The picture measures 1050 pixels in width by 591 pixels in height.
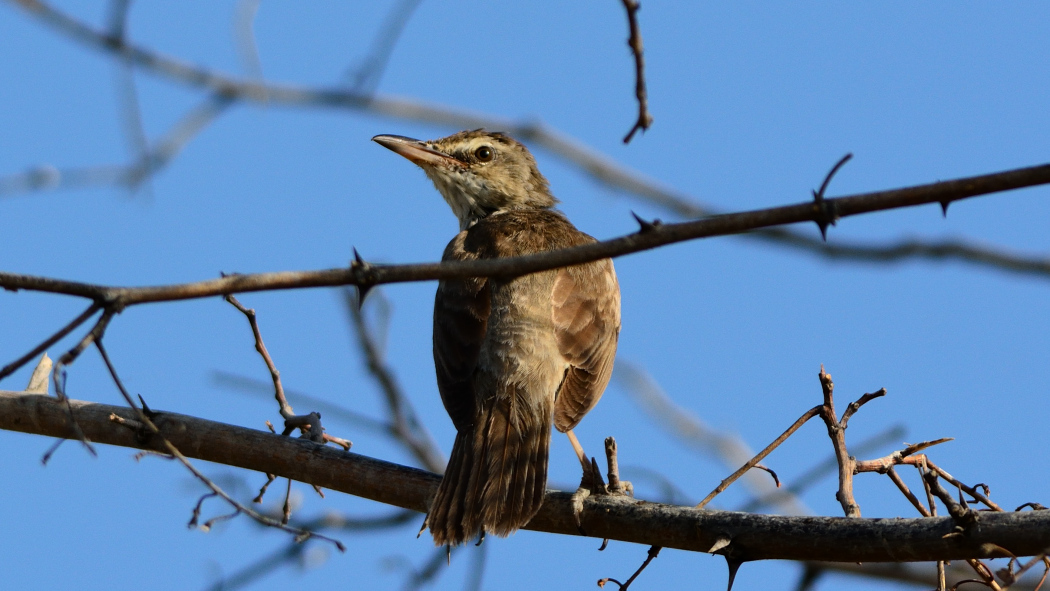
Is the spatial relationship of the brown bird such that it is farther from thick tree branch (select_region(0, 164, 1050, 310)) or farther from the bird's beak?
thick tree branch (select_region(0, 164, 1050, 310))

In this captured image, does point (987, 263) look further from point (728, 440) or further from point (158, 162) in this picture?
point (158, 162)

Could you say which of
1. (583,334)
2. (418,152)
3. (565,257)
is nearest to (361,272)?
(565,257)

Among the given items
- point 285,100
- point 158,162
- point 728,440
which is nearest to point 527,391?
point 728,440

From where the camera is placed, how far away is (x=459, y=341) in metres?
6.01

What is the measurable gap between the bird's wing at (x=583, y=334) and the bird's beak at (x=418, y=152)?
1.95 meters

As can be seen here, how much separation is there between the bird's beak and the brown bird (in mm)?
828

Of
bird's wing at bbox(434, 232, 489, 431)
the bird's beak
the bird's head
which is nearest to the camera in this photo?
bird's wing at bbox(434, 232, 489, 431)

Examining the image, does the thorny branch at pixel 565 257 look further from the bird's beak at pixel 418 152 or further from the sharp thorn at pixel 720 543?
the bird's beak at pixel 418 152

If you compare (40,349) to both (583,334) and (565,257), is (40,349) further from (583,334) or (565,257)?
(583,334)

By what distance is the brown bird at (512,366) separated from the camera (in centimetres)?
487

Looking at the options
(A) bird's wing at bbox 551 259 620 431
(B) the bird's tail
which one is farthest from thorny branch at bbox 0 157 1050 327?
(A) bird's wing at bbox 551 259 620 431

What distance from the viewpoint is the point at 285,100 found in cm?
611

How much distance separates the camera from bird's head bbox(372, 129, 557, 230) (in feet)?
27.3

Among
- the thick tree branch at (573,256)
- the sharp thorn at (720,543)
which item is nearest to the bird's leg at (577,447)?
the sharp thorn at (720,543)
